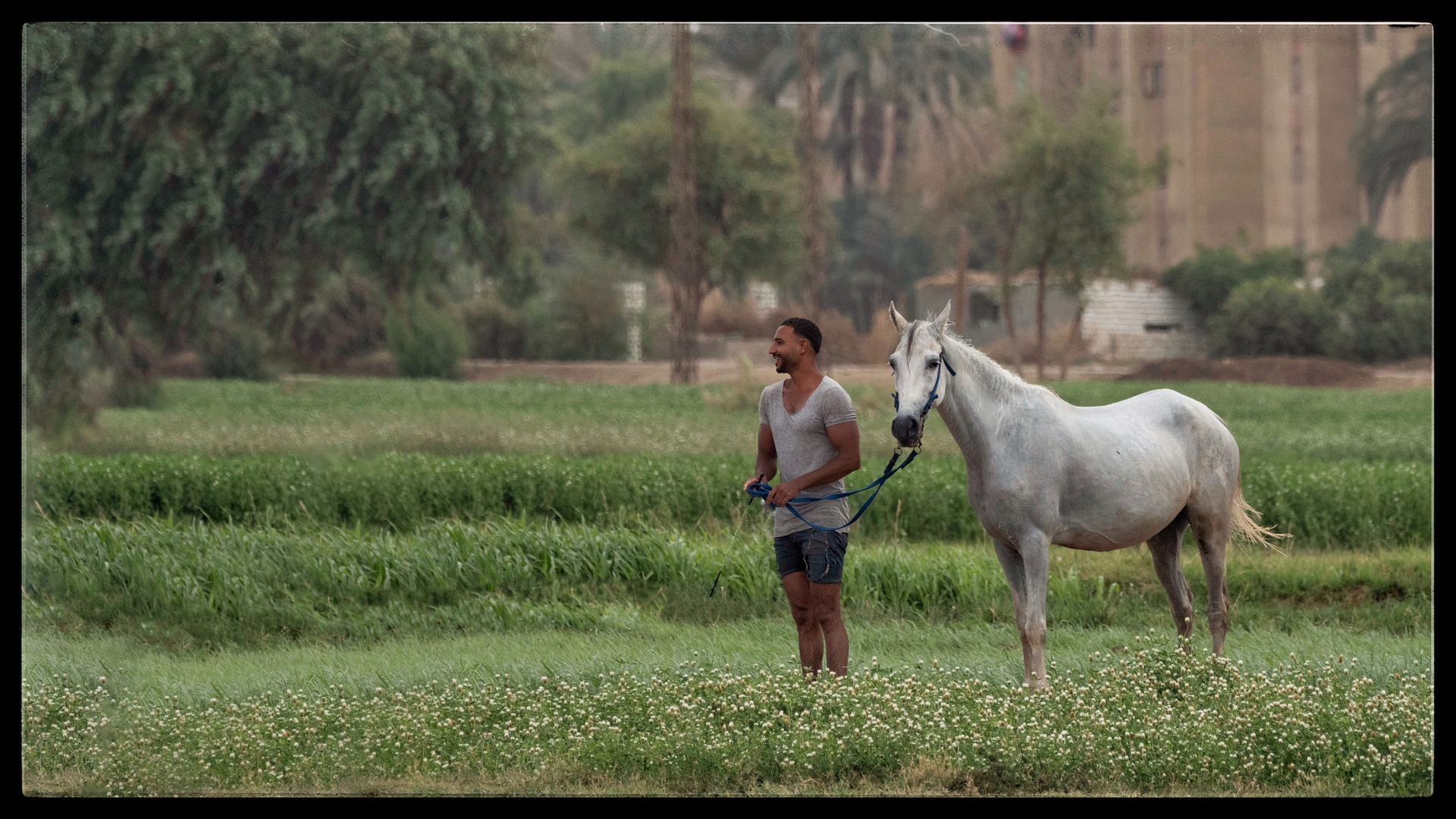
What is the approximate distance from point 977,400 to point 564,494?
7773 millimetres

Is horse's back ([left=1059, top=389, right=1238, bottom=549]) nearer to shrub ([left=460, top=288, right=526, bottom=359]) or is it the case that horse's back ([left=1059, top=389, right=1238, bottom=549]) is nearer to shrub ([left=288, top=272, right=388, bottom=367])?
shrub ([left=288, top=272, right=388, bottom=367])

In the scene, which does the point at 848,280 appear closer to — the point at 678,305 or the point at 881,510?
the point at 678,305

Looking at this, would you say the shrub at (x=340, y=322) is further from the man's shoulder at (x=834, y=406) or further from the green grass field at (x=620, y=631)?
the man's shoulder at (x=834, y=406)

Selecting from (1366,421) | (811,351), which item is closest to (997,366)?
(811,351)

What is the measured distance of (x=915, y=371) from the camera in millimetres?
6277

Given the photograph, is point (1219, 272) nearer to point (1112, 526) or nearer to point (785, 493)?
point (1112, 526)

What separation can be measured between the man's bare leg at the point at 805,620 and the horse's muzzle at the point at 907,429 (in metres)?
1.05

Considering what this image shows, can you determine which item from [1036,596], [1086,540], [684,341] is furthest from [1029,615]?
[684,341]

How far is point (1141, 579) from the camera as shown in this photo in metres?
11.3

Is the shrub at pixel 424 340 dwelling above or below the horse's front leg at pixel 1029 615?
above

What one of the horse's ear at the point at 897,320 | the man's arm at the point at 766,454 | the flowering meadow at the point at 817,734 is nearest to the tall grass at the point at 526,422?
the flowering meadow at the point at 817,734

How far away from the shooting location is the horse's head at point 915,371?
20.1 ft

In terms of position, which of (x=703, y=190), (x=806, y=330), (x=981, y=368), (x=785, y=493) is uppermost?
(x=703, y=190)

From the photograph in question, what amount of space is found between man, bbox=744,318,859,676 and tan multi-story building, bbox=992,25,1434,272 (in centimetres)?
3202
